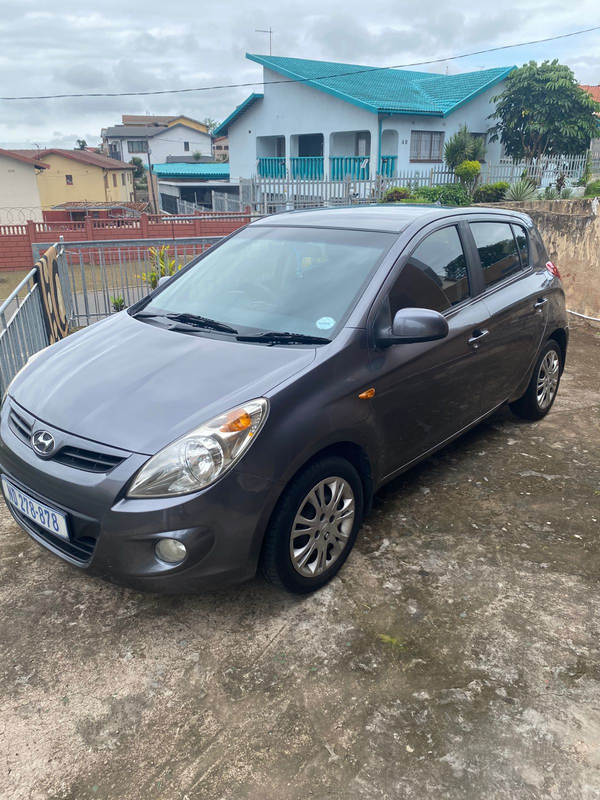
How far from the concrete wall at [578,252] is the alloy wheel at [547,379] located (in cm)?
406

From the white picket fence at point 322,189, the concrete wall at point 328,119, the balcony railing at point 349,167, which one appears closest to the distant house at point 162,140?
the concrete wall at point 328,119

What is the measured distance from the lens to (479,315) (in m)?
3.88

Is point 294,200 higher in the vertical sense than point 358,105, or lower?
lower

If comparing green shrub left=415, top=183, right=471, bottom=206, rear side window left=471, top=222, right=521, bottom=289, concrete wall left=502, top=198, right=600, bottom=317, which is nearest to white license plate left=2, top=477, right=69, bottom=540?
rear side window left=471, top=222, right=521, bottom=289

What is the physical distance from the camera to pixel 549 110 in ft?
89.8

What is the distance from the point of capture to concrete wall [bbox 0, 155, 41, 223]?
39.1 m

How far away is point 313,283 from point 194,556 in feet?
5.35

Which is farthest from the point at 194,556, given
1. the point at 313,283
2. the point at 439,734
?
the point at 313,283

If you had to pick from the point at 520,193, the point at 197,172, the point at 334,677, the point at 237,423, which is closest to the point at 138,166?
the point at 197,172

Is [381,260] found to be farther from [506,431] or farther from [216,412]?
[506,431]

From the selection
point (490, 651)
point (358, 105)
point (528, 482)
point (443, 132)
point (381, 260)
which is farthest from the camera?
point (443, 132)

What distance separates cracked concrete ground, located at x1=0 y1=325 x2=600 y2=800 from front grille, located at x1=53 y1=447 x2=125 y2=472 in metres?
0.80

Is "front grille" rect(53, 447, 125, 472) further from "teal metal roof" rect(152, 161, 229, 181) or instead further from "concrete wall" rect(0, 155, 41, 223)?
"teal metal roof" rect(152, 161, 229, 181)

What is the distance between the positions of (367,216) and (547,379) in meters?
2.24
